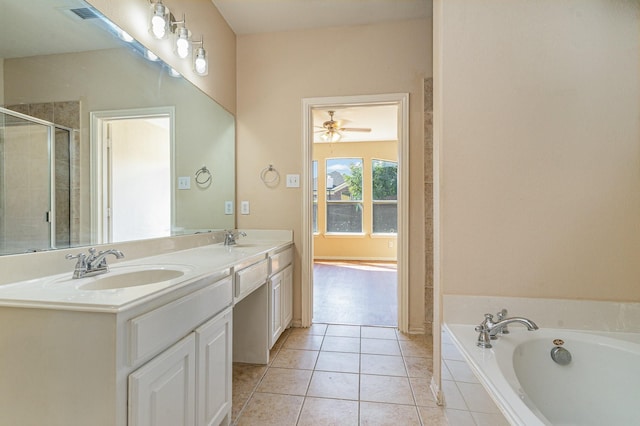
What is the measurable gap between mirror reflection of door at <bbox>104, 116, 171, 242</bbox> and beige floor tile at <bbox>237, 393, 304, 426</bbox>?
1060 millimetres

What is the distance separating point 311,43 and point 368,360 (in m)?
2.58

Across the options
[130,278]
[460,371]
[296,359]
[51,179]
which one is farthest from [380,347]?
[51,179]

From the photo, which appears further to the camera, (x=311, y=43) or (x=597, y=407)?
(x=311, y=43)

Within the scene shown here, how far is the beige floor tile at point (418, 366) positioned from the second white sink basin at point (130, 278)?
1.54 m

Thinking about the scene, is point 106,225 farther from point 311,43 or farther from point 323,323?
point 311,43

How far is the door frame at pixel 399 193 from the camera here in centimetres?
240

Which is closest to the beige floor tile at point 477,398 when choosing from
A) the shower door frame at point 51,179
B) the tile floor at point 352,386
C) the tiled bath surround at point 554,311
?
the tile floor at point 352,386

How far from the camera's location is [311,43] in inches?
99.2

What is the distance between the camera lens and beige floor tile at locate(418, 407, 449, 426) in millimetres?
1402

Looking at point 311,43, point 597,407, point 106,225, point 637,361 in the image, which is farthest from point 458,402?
point 311,43

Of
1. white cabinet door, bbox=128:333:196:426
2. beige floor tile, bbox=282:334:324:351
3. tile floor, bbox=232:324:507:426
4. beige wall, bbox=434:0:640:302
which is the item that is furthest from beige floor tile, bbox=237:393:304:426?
beige wall, bbox=434:0:640:302

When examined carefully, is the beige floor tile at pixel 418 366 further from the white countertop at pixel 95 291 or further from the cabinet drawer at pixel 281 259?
the white countertop at pixel 95 291

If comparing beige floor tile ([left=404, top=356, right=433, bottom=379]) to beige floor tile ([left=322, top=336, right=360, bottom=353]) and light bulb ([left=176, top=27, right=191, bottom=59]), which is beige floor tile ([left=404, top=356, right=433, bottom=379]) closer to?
beige floor tile ([left=322, top=336, right=360, bottom=353])

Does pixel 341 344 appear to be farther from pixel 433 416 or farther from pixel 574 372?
pixel 574 372
